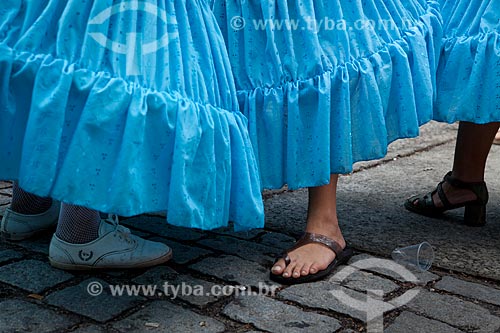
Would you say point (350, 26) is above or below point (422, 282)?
above

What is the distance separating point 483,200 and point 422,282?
0.62 metres

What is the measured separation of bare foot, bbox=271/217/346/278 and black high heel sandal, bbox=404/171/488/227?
0.56 meters

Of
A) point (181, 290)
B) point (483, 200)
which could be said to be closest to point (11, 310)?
point (181, 290)

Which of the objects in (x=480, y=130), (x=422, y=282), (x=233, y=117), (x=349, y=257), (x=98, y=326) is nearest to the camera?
(x=98, y=326)

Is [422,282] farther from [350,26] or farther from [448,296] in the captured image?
[350,26]

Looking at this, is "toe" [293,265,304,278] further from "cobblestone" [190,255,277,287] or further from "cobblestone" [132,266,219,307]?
"cobblestone" [132,266,219,307]

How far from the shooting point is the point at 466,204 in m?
2.46

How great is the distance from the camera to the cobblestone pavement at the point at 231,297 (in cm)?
166

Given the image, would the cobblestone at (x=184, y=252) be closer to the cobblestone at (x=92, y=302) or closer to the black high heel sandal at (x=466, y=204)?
the cobblestone at (x=92, y=302)

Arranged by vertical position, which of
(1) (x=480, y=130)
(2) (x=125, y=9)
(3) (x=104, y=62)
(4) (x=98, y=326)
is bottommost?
(4) (x=98, y=326)

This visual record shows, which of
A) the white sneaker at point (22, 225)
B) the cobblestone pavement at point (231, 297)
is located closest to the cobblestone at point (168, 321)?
the cobblestone pavement at point (231, 297)

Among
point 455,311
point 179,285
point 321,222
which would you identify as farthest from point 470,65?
point 179,285

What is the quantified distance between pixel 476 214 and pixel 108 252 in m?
1.24

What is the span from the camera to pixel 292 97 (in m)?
1.96
